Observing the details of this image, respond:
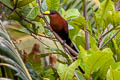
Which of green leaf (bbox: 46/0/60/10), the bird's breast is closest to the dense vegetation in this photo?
green leaf (bbox: 46/0/60/10)

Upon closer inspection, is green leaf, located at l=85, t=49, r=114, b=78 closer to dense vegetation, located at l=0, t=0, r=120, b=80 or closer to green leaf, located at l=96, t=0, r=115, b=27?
dense vegetation, located at l=0, t=0, r=120, b=80

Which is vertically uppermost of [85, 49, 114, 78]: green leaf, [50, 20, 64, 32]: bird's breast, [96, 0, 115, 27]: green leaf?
[96, 0, 115, 27]: green leaf

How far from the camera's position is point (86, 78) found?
1119mm

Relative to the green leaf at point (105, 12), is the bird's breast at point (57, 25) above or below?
below

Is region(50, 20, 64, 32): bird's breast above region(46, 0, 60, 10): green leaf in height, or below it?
below

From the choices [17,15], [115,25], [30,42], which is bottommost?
[30,42]

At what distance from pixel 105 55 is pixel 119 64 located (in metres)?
0.11

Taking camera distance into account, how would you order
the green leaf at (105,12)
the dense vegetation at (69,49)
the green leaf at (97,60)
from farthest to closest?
the green leaf at (105,12) → the green leaf at (97,60) → the dense vegetation at (69,49)

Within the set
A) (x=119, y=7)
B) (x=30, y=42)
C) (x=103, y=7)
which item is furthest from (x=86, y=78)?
(x=30, y=42)

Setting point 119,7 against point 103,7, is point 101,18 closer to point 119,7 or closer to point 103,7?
point 103,7

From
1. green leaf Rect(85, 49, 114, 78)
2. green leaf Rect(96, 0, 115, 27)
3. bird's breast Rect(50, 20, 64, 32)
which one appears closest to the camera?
green leaf Rect(85, 49, 114, 78)

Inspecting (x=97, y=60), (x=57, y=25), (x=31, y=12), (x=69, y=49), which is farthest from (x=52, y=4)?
(x=57, y=25)

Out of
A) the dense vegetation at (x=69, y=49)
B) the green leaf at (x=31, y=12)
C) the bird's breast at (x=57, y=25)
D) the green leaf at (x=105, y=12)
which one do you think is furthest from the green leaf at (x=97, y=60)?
the bird's breast at (x=57, y=25)

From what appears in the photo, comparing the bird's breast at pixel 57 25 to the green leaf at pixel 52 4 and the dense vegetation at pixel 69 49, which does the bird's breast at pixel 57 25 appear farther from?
the green leaf at pixel 52 4
